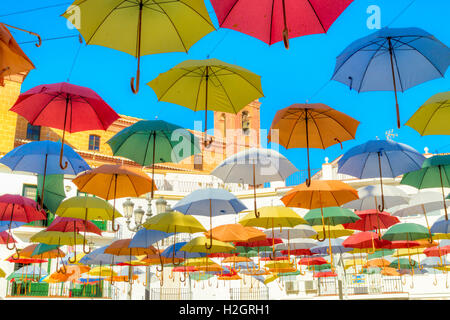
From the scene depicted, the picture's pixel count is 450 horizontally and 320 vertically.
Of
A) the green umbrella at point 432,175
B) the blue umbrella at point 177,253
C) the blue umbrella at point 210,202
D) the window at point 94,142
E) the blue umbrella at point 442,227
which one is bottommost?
the blue umbrella at point 177,253

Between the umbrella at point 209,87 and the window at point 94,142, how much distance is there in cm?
2373

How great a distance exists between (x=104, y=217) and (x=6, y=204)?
2571 millimetres

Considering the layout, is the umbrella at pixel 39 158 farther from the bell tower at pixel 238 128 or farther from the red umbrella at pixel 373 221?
the bell tower at pixel 238 128

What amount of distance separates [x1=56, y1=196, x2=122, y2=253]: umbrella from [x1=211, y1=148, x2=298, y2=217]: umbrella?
2.86m

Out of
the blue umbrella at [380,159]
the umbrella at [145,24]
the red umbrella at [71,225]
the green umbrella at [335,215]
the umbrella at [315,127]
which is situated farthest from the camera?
the green umbrella at [335,215]

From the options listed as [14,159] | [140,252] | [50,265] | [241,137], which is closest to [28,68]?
[14,159]

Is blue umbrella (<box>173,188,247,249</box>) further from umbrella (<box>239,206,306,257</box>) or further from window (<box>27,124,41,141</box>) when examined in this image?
window (<box>27,124,41,141</box>)

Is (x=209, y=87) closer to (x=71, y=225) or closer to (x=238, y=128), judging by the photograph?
(x=71, y=225)

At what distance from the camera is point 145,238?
11.3 metres

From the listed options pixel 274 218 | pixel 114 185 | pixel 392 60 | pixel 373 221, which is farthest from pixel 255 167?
pixel 373 221

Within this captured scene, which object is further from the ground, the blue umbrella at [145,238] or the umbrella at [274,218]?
the umbrella at [274,218]

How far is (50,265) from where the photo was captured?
23.2m

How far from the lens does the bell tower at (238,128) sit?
33.7 metres

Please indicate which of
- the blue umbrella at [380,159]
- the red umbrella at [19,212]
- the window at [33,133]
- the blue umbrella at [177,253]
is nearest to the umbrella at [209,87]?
the blue umbrella at [380,159]
